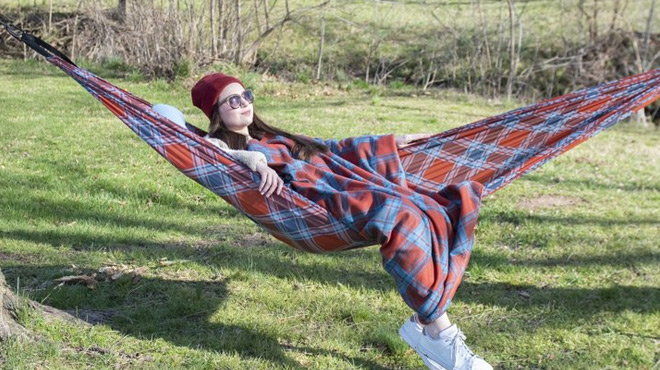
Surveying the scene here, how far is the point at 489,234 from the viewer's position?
14.9 feet

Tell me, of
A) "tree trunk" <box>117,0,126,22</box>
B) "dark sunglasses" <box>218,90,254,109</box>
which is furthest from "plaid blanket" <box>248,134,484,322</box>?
"tree trunk" <box>117,0,126,22</box>

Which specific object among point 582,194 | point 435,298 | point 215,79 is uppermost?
point 215,79

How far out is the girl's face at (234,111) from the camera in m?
2.91

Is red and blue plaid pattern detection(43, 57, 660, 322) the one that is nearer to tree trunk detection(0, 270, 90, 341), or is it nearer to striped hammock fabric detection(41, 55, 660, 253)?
striped hammock fabric detection(41, 55, 660, 253)

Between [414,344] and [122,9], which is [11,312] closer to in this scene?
[414,344]

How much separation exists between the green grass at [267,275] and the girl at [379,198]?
1.37ft

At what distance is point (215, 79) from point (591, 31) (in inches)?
353

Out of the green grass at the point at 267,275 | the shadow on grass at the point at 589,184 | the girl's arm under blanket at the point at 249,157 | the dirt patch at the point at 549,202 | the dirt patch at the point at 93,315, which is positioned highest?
the girl's arm under blanket at the point at 249,157

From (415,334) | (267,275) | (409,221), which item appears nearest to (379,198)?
(409,221)

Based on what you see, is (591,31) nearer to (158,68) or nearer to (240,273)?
(158,68)

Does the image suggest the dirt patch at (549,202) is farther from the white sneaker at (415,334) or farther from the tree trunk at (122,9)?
the tree trunk at (122,9)

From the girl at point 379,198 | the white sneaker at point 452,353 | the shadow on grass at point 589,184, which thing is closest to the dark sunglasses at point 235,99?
the girl at point 379,198

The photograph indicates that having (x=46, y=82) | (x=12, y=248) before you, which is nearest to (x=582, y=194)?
(x=12, y=248)

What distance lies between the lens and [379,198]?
2545 millimetres
